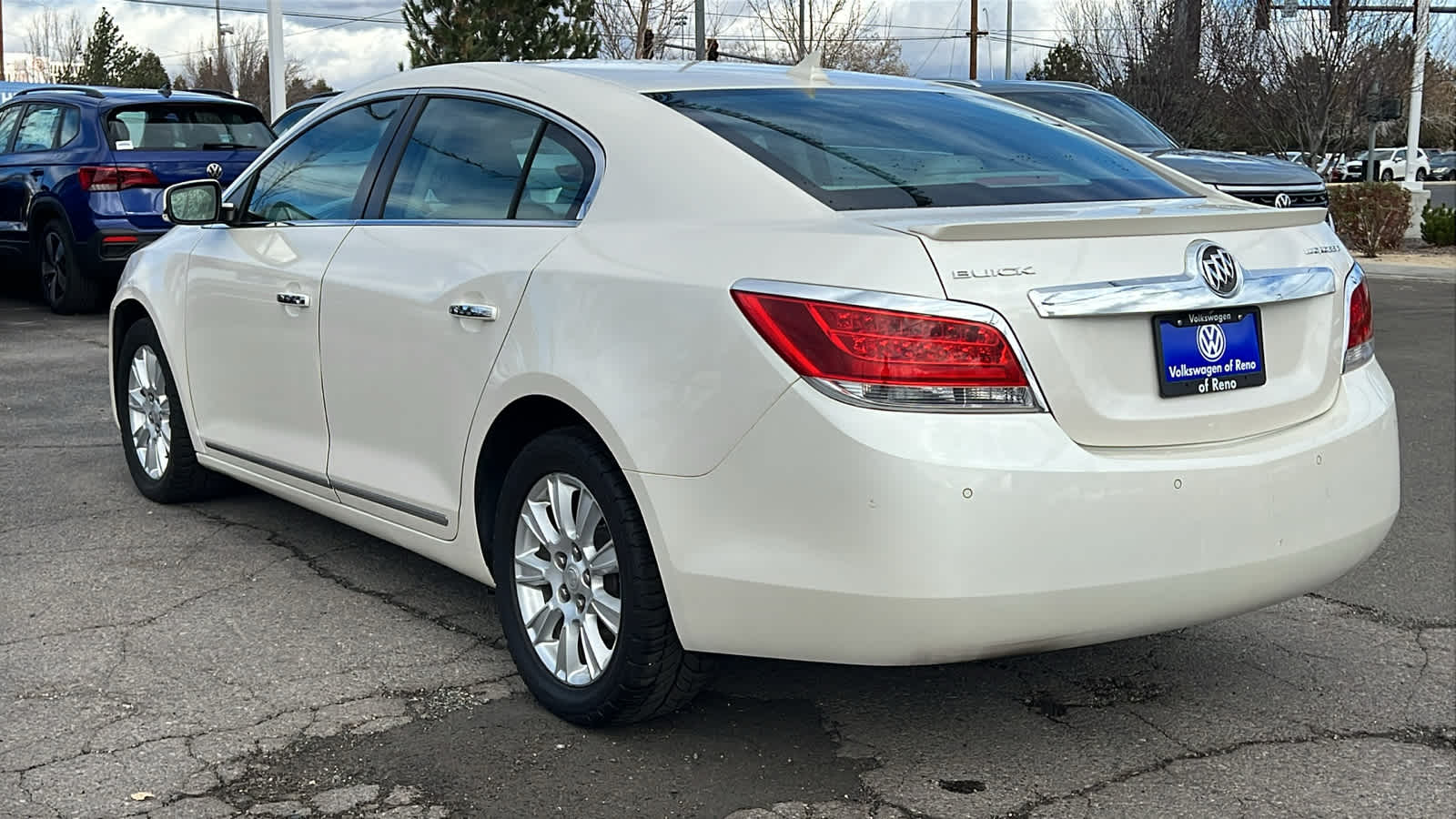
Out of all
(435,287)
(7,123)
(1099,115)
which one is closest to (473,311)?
(435,287)

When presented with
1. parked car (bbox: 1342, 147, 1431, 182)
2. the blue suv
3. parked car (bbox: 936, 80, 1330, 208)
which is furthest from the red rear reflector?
parked car (bbox: 1342, 147, 1431, 182)

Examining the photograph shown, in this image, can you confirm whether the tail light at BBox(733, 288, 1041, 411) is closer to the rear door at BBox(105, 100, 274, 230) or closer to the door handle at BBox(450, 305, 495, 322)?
the door handle at BBox(450, 305, 495, 322)

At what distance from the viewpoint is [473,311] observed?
3.86 meters

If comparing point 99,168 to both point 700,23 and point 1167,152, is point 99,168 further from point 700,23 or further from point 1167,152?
point 700,23

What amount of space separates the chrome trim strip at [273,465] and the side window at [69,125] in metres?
7.74

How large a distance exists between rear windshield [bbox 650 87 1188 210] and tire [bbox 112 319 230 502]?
263 cm

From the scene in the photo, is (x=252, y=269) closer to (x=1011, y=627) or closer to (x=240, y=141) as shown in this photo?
(x=1011, y=627)

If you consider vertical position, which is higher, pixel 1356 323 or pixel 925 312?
pixel 925 312

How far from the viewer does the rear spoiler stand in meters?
3.09

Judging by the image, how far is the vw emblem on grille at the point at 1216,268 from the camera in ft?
10.6

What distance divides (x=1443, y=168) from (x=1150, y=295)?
202 ft

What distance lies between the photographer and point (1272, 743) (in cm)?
366

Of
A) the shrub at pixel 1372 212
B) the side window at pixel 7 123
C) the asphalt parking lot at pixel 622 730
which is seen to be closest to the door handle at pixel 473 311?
the asphalt parking lot at pixel 622 730

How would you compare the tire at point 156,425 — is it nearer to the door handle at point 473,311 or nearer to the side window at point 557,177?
the door handle at point 473,311
